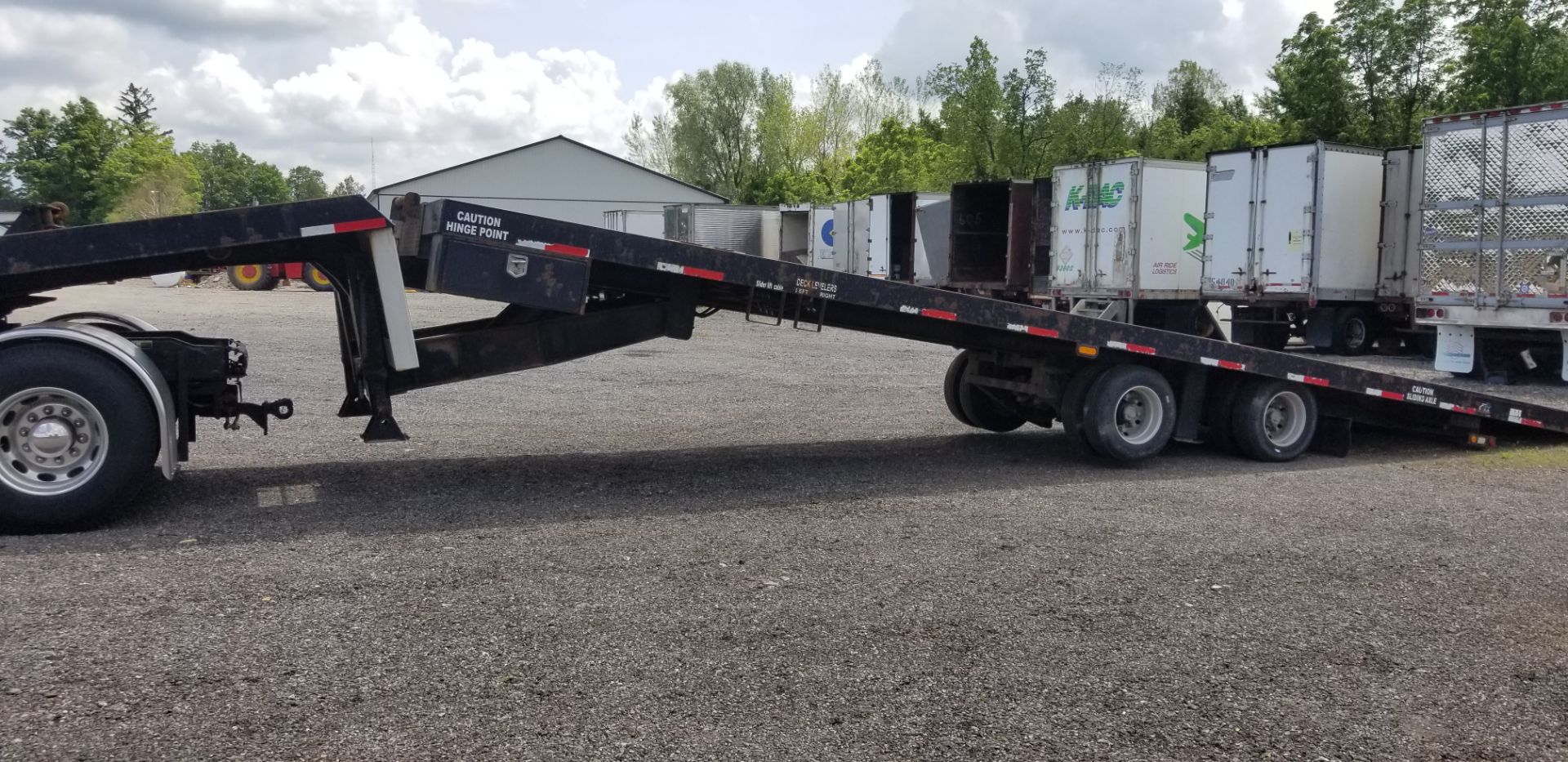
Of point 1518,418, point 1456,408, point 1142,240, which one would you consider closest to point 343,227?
point 1456,408

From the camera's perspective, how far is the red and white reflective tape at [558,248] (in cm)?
751

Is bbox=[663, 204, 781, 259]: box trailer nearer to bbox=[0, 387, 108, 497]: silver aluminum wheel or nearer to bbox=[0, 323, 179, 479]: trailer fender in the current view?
bbox=[0, 323, 179, 479]: trailer fender

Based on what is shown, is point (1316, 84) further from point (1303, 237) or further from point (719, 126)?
point (719, 126)

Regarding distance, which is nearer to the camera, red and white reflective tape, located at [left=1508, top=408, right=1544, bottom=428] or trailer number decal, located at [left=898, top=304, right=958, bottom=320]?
trailer number decal, located at [left=898, top=304, right=958, bottom=320]

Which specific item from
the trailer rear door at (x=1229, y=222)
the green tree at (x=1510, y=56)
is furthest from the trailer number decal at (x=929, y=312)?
the green tree at (x=1510, y=56)

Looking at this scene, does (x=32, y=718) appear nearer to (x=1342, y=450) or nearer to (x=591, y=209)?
(x=1342, y=450)

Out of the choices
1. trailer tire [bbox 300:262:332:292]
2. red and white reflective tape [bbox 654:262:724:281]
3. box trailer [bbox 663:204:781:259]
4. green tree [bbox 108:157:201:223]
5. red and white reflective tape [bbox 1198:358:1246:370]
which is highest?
Result: green tree [bbox 108:157:201:223]

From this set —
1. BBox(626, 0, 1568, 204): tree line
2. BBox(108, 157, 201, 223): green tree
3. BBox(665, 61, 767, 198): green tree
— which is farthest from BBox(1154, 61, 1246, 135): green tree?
BBox(108, 157, 201, 223): green tree

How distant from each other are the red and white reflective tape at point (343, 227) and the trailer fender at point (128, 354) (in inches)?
43.6

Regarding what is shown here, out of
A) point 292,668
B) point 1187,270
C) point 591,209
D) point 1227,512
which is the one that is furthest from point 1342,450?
point 591,209

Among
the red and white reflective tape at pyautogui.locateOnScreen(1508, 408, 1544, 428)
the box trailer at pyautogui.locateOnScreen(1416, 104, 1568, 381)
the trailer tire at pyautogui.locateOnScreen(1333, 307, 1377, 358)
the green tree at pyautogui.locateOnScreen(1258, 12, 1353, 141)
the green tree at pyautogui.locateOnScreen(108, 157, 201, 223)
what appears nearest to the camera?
the red and white reflective tape at pyautogui.locateOnScreen(1508, 408, 1544, 428)

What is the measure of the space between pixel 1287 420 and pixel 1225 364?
0.95 m

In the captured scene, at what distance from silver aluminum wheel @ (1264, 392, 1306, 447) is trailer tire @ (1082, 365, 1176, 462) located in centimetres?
84

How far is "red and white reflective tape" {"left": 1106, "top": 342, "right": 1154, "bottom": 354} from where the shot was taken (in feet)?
30.0
